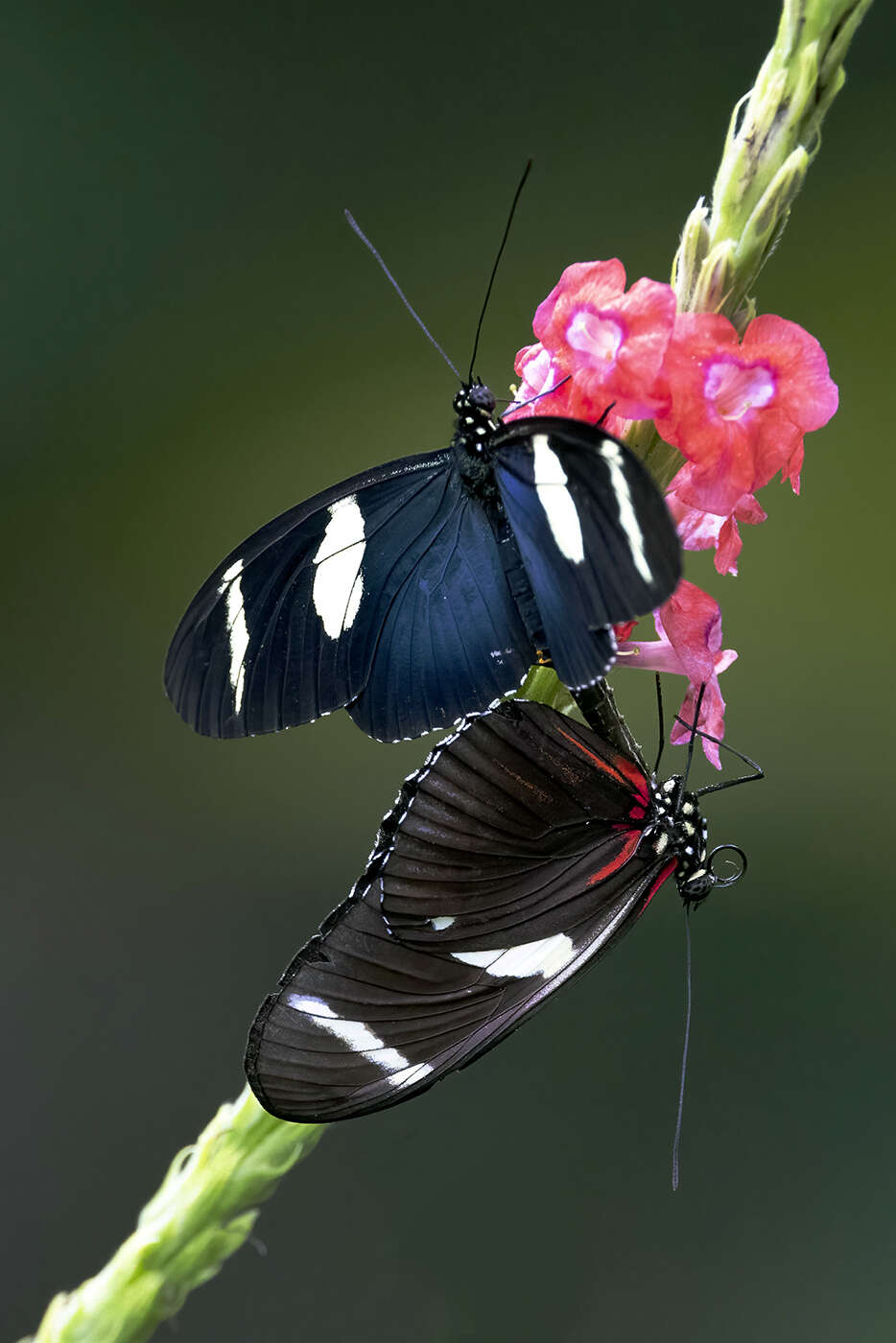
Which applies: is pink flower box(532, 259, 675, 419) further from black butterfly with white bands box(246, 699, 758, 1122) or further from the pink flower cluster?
black butterfly with white bands box(246, 699, 758, 1122)

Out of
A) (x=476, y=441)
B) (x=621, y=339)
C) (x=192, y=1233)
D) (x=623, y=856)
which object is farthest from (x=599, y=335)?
(x=192, y=1233)

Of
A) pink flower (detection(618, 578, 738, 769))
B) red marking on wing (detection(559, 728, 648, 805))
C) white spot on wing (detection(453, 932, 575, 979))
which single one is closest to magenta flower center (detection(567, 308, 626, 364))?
pink flower (detection(618, 578, 738, 769))

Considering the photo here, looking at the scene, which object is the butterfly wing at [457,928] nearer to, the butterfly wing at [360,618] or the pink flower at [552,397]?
the butterfly wing at [360,618]

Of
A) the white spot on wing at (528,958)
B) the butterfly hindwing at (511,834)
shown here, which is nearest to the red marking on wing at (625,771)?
the butterfly hindwing at (511,834)

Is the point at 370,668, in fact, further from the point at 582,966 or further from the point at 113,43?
the point at 113,43

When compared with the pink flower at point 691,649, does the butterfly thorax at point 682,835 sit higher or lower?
lower

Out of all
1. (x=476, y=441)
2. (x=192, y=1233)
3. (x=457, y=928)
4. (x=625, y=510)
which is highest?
(x=476, y=441)

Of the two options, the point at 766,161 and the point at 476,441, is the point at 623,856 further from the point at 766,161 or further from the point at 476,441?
the point at 766,161
